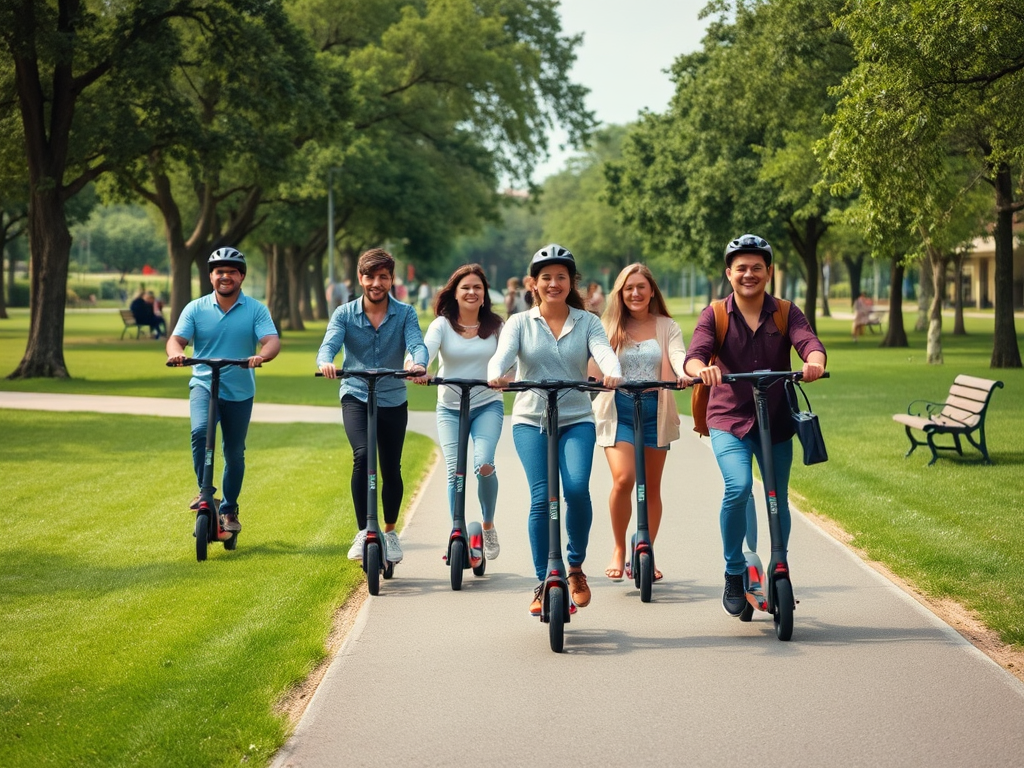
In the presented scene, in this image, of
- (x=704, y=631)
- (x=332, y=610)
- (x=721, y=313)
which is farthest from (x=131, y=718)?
(x=721, y=313)

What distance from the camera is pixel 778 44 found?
81.6ft

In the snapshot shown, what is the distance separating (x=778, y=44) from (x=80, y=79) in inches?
530

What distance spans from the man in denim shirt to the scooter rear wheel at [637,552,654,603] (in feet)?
5.01

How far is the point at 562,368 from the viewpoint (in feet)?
22.2

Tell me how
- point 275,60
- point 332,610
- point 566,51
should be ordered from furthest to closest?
point 566,51 → point 275,60 → point 332,610

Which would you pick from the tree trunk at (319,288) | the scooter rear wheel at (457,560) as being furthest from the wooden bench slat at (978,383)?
the tree trunk at (319,288)

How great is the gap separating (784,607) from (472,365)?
265 centimetres

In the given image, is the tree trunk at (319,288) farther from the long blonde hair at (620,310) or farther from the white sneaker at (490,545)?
the long blonde hair at (620,310)

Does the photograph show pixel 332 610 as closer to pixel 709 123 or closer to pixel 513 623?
pixel 513 623

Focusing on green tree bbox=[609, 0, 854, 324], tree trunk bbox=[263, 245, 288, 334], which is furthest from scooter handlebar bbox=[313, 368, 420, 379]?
tree trunk bbox=[263, 245, 288, 334]

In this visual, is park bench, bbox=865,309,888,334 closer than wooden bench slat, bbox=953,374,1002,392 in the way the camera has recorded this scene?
No

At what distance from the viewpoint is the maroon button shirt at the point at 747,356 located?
21.5ft

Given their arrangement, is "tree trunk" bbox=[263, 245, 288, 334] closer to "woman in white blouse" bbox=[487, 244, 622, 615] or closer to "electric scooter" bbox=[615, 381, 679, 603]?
"electric scooter" bbox=[615, 381, 679, 603]

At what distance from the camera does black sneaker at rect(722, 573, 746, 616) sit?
6.61 metres
